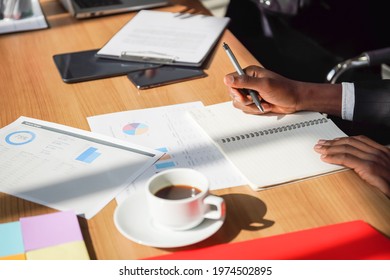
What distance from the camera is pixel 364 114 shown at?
1.38 metres

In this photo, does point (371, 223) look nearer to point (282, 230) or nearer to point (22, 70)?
point (282, 230)

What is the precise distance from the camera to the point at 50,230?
0.89m

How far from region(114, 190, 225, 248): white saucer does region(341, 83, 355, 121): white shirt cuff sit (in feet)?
1.95

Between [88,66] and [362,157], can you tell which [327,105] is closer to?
[362,157]

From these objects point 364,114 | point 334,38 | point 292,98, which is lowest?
point 334,38

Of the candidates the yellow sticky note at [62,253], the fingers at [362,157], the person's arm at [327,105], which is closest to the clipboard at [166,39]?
the person's arm at [327,105]

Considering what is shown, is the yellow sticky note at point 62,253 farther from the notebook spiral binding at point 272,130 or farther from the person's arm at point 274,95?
the person's arm at point 274,95

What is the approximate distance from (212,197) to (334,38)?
152 cm

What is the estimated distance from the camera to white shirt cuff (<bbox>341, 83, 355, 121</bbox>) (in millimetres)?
1369

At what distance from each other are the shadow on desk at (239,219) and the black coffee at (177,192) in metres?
0.08

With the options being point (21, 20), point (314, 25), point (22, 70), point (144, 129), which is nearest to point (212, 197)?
point (144, 129)

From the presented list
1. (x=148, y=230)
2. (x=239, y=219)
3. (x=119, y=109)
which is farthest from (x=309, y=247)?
(x=119, y=109)

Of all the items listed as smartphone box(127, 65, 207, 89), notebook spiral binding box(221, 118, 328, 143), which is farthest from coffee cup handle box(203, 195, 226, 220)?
smartphone box(127, 65, 207, 89)

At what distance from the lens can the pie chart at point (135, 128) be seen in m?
1.18
